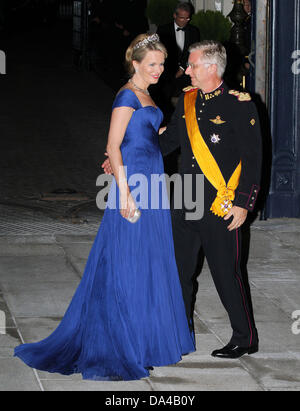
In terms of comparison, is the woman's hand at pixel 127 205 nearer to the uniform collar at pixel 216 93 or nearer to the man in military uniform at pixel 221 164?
the man in military uniform at pixel 221 164

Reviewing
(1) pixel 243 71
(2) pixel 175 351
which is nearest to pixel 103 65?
(1) pixel 243 71

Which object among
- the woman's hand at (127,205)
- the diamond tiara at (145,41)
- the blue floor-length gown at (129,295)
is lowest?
the blue floor-length gown at (129,295)

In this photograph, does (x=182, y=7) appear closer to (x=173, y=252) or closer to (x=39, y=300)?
(x=39, y=300)

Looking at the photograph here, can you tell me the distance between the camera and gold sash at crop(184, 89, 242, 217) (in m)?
5.77

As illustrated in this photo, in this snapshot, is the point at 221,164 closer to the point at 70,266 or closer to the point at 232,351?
the point at 232,351

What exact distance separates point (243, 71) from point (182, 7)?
144 inches

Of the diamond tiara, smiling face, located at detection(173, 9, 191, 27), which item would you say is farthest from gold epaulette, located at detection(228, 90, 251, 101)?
smiling face, located at detection(173, 9, 191, 27)

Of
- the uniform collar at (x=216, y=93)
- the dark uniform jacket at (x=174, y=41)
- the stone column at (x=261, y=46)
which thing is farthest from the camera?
the dark uniform jacket at (x=174, y=41)

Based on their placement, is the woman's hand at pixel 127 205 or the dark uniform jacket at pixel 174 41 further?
the dark uniform jacket at pixel 174 41

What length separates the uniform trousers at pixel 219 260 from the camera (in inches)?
229

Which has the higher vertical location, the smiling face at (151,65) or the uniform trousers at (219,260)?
the smiling face at (151,65)

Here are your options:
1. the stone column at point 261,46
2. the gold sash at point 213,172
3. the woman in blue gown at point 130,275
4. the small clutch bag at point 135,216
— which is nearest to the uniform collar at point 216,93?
the gold sash at point 213,172

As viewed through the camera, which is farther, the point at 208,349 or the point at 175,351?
the point at 208,349
